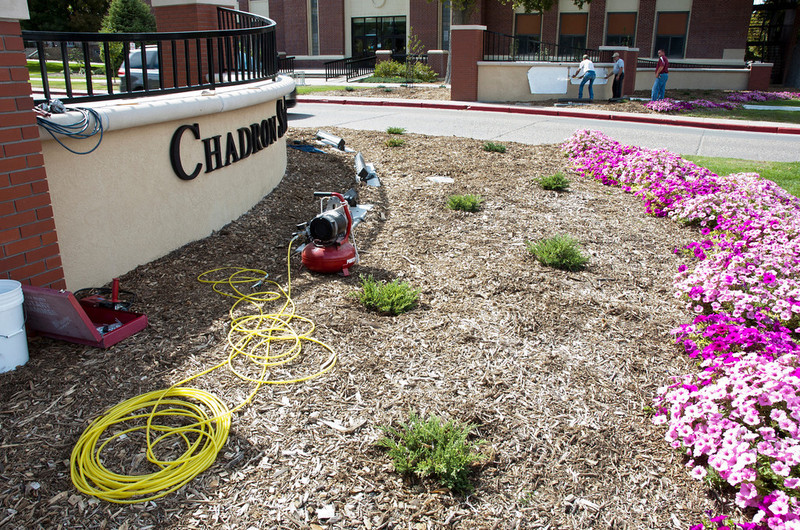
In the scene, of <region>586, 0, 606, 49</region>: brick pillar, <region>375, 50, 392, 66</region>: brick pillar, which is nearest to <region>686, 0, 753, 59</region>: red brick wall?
<region>586, 0, 606, 49</region>: brick pillar

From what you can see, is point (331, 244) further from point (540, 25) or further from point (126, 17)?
point (126, 17)

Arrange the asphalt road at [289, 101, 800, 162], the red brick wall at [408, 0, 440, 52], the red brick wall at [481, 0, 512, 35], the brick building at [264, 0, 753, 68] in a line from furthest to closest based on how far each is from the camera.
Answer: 1. the red brick wall at [408, 0, 440, 52]
2. the red brick wall at [481, 0, 512, 35]
3. the brick building at [264, 0, 753, 68]
4. the asphalt road at [289, 101, 800, 162]

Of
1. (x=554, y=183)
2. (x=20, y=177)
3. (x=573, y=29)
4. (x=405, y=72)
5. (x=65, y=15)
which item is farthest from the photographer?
(x=65, y=15)

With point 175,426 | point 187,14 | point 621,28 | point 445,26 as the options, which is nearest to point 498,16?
point 445,26

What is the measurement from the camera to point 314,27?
39000 millimetres

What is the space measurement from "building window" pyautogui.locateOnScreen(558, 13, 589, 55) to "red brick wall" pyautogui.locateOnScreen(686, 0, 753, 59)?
539 cm

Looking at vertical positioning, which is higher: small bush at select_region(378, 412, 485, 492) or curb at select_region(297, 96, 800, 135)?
curb at select_region(297, 96, 800, 135)

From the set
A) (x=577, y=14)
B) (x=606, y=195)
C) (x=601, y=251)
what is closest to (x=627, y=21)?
(x=577, y=14)

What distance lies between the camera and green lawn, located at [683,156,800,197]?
860 centimetres

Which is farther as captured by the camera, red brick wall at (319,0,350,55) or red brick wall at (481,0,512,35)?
red brick wall at (319,0,350,55)

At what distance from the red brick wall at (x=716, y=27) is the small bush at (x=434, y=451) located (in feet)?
116

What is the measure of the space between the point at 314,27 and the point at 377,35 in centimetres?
439

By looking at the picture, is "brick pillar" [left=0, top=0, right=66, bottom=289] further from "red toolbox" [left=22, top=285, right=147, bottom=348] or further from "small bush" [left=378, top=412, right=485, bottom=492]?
"small bush" [left=378, top=412, right=485, bottom=492]

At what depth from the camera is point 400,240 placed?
6.07 meters
